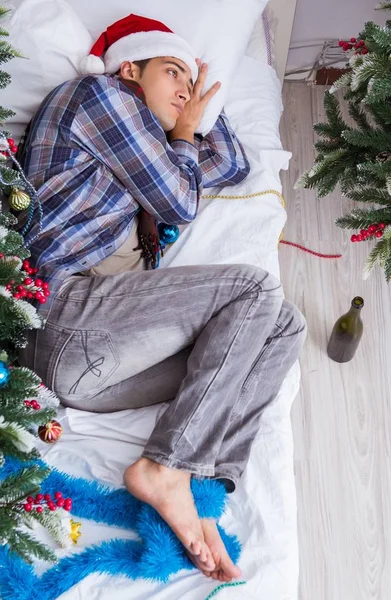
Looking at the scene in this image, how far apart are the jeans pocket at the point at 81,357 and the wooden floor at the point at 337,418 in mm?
713

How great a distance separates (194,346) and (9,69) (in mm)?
805

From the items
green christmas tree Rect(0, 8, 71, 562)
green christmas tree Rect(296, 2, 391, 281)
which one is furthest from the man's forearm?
green christmas tree Rect(0, 8, 71, 562)

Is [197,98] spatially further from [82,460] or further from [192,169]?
[82,460]

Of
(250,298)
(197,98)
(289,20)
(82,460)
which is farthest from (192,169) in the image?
(289,20)

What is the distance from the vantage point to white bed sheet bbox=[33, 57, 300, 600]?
4.24 ft

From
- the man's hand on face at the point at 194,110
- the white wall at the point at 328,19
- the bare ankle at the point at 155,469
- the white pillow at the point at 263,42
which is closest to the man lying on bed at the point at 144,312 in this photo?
the bare ankle at the point at 155,469

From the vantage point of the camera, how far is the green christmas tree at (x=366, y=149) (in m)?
1.62

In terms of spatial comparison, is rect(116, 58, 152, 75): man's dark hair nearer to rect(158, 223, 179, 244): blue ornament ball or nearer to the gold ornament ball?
rect(158, 223, 179, 244): blue ornament ball

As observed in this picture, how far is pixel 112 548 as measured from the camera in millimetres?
1303

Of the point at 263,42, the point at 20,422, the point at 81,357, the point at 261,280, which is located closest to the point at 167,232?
the point at 261,280

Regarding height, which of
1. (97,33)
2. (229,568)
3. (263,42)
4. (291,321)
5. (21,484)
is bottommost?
(229,568)

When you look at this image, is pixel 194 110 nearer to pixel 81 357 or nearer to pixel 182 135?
pixel 182 135

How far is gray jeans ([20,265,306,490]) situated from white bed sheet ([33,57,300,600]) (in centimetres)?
5

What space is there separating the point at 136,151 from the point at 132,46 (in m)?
0.29
